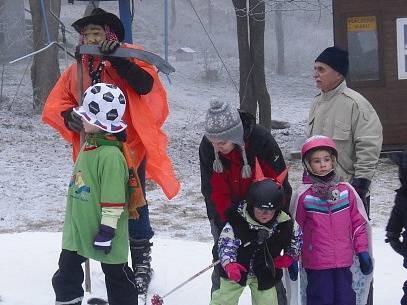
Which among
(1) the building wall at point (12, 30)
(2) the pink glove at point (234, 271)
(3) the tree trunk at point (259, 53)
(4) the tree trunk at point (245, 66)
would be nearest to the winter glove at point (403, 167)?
(2) the pink glove at point (234, 271)

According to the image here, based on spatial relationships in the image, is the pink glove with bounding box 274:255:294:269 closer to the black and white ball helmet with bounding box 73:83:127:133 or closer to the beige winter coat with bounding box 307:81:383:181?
the beige winter coat with bounding box 307:81:383:181

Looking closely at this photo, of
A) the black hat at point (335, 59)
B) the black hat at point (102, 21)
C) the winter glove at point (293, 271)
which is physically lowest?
the winter glove at point (293, 271)

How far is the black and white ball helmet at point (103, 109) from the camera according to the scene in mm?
4012

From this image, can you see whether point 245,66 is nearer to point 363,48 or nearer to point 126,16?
point 363,48

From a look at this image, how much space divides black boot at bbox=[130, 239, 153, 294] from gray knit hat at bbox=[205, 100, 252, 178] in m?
1.11

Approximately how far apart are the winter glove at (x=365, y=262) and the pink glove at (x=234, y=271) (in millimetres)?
685

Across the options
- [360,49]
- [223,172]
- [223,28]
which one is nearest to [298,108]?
[360,49]

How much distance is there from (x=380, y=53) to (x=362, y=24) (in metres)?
0.58

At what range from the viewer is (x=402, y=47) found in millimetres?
12891

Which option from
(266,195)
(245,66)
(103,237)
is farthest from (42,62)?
(266,195)

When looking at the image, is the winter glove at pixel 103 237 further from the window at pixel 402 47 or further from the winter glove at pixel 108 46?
the window at pixel 402 47

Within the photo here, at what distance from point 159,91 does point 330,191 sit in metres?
1.33

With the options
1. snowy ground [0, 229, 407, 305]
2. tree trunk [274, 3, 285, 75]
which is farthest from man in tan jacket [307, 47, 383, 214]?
tree trunk [274, 3, 285, 75]

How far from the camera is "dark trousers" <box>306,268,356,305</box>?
422 centimetres
